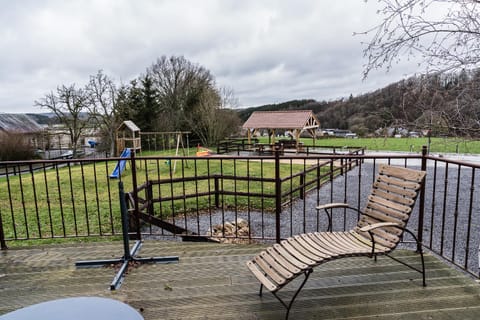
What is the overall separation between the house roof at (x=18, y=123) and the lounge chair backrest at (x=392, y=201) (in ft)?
76.0

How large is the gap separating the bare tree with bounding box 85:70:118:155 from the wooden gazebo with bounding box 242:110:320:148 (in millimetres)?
9509

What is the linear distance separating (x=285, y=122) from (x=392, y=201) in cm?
1796

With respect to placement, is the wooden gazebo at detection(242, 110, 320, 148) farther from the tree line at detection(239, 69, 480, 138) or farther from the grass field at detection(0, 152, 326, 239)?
the tree line at detection(239, 69, 480, 138)

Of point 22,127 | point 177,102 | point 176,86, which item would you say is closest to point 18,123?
point 22,127

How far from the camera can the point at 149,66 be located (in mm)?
25469

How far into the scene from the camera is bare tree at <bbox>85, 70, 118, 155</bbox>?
19188 mm

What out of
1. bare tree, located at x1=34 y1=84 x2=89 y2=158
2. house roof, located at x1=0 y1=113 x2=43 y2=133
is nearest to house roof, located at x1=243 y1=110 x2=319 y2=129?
bare tree, located at x1=34 y1=84 x2=89 y2=158

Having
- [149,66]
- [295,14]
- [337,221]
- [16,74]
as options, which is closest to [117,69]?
[149,66]

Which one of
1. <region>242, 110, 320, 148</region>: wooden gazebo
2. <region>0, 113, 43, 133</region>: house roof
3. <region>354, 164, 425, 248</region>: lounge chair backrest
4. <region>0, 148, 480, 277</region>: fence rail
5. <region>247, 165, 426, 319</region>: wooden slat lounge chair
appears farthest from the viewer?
<region>0, 113, 43, 133</region>: house roof

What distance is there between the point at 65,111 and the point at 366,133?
818 inches

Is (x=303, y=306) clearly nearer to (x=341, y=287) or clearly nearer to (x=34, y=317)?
(x=341, y=287)

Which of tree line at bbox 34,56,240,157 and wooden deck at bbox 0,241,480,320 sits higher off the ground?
tree line at bbox 34,56,240,157

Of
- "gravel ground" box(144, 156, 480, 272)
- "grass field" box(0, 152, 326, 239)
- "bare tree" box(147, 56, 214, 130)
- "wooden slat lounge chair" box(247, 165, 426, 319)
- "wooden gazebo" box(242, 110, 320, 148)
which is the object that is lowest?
"gravel ground" box(144, 156, 480, 272)

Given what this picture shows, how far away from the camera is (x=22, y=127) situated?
21094mm
